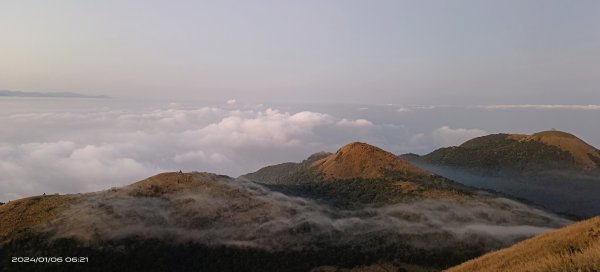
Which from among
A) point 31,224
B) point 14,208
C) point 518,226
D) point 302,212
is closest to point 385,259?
point 302,212

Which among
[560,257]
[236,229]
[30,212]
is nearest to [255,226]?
[236,229]

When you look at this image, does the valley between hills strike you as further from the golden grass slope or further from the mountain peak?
the golden grass slope

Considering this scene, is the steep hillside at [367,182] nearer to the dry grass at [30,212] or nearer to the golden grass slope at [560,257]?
the dry grass at [30,212]

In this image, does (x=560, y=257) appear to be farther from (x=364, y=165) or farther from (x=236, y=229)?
(x=364, y=165)

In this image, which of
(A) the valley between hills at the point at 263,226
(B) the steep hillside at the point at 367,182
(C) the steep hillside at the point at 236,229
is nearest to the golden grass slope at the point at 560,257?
(A) the valley between hills at the point at 263,226

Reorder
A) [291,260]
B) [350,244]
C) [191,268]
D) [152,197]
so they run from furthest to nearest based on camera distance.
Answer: [152,197], [350,244], [291,260], [191,268]

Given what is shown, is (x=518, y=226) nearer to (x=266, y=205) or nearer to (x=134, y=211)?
(x=266, y=205)
